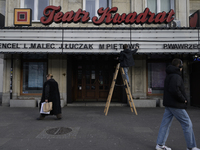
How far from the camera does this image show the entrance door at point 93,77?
11992mm

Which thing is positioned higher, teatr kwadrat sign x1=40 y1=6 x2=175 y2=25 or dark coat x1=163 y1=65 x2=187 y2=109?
teatr kwadrat sign x1=40 y1=6 x2=175 y2=25

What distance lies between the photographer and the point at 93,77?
12094 millimetres

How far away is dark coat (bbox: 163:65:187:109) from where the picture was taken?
3.57m

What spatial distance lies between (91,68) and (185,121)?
29.4 feet

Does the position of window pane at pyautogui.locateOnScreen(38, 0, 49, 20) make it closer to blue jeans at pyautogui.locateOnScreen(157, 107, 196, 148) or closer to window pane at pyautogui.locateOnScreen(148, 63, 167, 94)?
window pane at pyautogui.locateOnScreen(148, 63, 167, 94)

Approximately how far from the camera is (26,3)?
1123 cm

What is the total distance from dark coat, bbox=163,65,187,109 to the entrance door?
8.21 m

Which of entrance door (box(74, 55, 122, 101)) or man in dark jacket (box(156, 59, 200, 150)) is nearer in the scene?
man in dark jacket (box(156, 59, 200, 150))

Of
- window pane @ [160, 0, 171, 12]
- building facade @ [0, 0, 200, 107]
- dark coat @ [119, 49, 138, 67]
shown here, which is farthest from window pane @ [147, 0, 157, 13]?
dark coat @ [119, 49, 138, 67]

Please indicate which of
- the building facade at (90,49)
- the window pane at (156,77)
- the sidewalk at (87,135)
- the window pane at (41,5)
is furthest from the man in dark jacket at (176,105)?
the window pane at (41,5)

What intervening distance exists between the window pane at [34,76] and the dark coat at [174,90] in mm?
8698

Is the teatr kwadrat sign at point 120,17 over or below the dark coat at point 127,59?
over

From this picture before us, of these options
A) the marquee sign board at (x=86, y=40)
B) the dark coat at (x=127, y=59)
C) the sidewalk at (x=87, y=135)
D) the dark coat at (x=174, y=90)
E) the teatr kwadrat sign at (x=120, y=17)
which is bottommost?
the sidewalk at (x=87, y=135)

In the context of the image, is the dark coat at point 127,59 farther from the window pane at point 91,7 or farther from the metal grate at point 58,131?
the window pane at point 91,7
